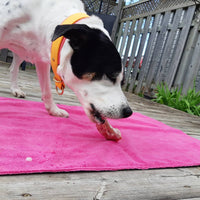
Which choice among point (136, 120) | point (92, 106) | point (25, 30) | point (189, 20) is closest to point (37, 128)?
point (92, 106)

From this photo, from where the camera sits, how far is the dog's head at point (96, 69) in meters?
1.19

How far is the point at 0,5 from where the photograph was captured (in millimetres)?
A: 1597

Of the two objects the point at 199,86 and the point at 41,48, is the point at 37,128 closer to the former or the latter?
the point at 41,48

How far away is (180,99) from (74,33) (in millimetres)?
3474

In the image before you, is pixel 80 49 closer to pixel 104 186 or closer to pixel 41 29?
pixel 41 29

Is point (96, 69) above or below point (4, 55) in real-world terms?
above

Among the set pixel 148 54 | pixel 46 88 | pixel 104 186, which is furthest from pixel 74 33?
pixel 148 54

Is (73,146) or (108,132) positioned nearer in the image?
(73,146)

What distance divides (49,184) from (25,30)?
41.4 inches

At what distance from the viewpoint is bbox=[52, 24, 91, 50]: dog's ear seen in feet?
3.61

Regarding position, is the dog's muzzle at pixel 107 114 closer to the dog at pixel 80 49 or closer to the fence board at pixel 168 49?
the dog at pixel 80 49

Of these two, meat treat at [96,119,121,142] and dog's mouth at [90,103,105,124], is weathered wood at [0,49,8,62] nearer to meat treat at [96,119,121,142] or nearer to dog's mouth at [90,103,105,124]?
meat treat at [96,119,121,142]

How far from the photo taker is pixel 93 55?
47.4 inches

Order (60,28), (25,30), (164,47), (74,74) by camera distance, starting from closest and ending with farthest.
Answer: (60,28) → (74,74) → (25,30) → (164,47)
